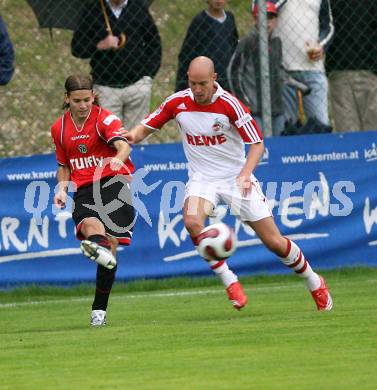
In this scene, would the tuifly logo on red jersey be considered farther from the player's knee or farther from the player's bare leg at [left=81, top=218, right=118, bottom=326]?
the player's knee

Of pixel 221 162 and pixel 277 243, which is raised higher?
pixel 221 162

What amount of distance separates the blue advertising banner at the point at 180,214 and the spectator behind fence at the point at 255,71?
0.48 metres

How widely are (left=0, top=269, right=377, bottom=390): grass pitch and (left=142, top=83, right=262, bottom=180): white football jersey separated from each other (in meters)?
1.31

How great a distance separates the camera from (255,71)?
13.9m

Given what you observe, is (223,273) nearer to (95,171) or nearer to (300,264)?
(300,264)

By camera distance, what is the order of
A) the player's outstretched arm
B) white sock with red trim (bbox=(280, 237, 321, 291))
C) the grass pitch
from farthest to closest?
white sock with red trim (bbox=(280, 237, 321, 291)) < the player's outstretched arm < the grass pitch

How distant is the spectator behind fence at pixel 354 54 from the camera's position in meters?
14.4

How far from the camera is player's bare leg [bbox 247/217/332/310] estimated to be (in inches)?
412

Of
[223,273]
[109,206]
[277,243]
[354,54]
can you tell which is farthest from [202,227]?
[354,54]

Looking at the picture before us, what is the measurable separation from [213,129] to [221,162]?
1.09ft

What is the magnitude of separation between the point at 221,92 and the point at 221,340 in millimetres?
2807

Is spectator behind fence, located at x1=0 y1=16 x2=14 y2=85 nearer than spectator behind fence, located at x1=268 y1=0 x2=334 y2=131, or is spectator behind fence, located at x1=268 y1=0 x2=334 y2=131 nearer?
spectator behind fence, located at x1=0 y1=16 x2=14 y2=85

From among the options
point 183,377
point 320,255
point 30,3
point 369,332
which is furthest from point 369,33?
point 183,377

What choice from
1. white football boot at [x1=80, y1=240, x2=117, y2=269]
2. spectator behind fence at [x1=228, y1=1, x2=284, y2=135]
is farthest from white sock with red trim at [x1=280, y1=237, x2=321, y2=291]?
spectator behind fence at [x1=228, y1=1, x2=284, y2=135]
